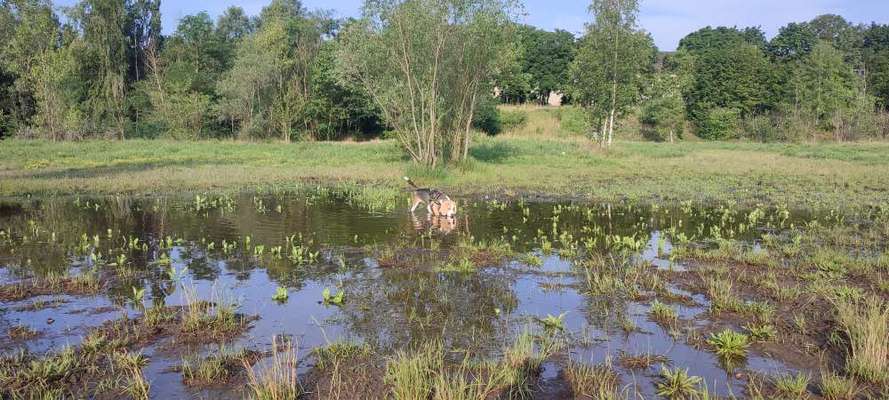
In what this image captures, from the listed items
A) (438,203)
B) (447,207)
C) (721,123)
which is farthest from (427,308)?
(721,123)

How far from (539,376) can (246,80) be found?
47797 millimetres

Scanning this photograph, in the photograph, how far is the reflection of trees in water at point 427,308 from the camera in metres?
7.95

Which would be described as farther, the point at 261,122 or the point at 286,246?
the point at 261,122

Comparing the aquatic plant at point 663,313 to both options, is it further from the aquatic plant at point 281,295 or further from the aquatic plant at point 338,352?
the aquatic plant at point 281,295

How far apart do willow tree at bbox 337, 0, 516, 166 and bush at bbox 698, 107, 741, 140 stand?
151 feet

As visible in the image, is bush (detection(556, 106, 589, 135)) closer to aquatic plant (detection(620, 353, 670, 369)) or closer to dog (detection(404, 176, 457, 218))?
dog (detection(404, 176, 457, 218))

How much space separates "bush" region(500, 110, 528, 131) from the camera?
62.7 meters

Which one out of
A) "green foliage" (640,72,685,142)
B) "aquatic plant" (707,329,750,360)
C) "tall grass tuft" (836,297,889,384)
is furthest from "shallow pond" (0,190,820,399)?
"green foliage" (640,72,685,142)

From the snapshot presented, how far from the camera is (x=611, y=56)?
3825cm

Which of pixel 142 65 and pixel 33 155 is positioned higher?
pixel 142 65

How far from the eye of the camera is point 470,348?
759 cm

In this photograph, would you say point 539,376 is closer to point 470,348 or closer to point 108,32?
point 470,348

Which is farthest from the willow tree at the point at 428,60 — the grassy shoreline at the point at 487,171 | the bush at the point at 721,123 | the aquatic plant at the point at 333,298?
the bush at the point at 721,123

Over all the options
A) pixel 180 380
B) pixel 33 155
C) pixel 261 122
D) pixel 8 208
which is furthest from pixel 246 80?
pixel 180 380
